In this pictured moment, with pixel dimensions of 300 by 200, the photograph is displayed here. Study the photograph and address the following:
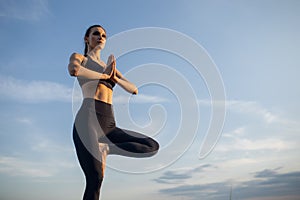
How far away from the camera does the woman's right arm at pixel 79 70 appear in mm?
4914

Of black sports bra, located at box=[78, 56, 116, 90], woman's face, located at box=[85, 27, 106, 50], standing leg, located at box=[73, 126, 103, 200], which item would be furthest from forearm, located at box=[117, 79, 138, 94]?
standing leg, located at box=[73, 126, 103, 200]

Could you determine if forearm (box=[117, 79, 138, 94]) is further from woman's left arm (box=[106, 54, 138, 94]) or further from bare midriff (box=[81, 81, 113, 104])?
bare midriff (box=[81, 81, 113, 104])

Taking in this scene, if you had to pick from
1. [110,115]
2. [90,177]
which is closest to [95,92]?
[110,115]

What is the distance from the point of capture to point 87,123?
511 centimetres

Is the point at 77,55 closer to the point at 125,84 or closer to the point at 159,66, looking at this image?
the point at 125,84

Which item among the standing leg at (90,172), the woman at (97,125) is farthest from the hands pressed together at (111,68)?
the standing leg at (90,172)

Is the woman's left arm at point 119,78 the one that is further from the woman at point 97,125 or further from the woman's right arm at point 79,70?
the woman's right arm at point 79,70

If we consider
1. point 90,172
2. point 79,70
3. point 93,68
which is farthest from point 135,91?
point 90,172

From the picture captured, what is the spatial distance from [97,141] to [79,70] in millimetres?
1160

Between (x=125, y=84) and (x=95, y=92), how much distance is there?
60 cm

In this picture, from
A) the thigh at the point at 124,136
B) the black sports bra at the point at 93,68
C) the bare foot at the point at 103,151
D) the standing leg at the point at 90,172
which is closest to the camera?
the standing leg at the point at 90,172

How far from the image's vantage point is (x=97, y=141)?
5.05 metres

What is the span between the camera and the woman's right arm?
16.1 ft

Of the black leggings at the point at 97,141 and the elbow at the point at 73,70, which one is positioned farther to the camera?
the elbow at the point at 73,70
